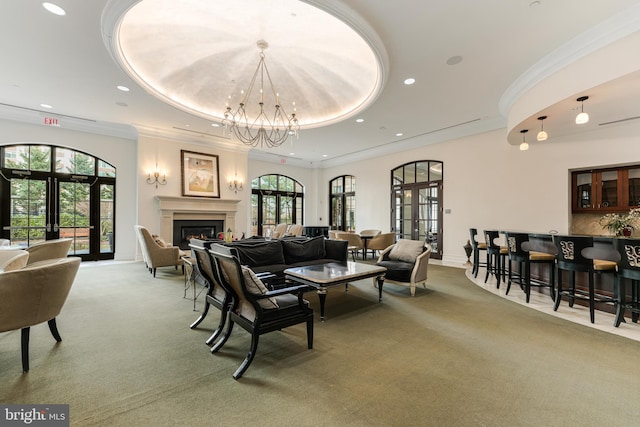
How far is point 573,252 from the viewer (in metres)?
3.63

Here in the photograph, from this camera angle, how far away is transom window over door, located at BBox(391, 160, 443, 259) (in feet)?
26.6

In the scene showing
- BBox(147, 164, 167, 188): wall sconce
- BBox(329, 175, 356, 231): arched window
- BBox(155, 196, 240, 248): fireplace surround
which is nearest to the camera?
BBox(147, 164, 167, 188): wall sconce

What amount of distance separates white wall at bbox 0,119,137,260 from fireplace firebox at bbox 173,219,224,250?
3.67ft

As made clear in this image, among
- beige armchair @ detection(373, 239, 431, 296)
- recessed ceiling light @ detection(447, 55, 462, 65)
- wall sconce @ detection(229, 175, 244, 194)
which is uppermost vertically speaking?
recessed ceiling light @ detection(447, 55, 462, 65)

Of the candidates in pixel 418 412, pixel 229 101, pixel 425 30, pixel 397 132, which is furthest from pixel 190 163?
pixel 418 412

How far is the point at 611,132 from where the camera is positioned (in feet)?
17.6

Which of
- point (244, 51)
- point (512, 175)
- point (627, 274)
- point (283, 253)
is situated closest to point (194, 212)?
point (283, 253)

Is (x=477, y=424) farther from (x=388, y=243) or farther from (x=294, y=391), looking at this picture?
(x=388, y=243)

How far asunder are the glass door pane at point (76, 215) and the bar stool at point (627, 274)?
34.6 ft

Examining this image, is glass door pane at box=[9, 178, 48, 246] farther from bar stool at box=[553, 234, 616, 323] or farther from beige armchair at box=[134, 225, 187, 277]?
bar stool at box=[553, 234, 616, 323]

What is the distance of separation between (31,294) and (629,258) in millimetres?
6027

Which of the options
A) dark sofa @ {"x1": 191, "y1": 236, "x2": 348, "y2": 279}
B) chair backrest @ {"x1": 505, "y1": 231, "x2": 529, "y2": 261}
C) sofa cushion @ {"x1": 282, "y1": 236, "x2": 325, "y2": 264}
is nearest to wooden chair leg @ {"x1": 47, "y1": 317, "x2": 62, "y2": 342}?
dark sofa @ {"x1": 191, "y1": 236, "x2": 348, "y2": 279}

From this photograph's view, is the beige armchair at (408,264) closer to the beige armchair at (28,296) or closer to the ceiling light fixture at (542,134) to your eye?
the ceiling light fixture at (542,134)

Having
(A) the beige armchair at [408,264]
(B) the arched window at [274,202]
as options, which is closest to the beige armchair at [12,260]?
(A) the beige armchair at [408,264]
